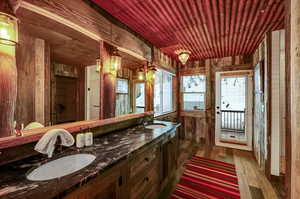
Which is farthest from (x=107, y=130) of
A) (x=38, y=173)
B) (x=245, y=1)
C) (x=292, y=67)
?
(x=245, y=1)

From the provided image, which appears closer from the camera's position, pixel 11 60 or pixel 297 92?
pixel 297 92

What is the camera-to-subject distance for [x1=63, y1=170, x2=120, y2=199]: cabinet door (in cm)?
79

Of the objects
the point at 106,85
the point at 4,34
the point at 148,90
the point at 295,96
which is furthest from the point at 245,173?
the point at 4,34

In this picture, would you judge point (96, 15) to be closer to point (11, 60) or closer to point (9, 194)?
point (11, 60)

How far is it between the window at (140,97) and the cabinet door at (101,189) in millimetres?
1573

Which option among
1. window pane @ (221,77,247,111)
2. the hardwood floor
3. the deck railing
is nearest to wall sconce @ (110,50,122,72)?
the hardwood floor

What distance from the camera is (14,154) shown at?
3.23ft

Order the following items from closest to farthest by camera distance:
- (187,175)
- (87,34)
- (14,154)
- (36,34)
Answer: (14,154) → (36,34) → (87,34) → (187,175)

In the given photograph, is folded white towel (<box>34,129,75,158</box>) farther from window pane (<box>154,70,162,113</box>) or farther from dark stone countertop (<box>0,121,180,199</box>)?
window pane (<box>154,70,162,113</box>)

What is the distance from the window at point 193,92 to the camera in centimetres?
419

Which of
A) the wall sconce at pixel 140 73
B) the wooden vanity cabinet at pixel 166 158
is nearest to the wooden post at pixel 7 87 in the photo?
the wooden vanity cabinet at pixel 166 158

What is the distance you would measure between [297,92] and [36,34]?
2.13m

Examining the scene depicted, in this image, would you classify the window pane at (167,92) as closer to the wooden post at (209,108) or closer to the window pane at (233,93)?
the wooden post at (209,108)

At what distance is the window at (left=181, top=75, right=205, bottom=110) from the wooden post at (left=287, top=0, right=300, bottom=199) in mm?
3348
